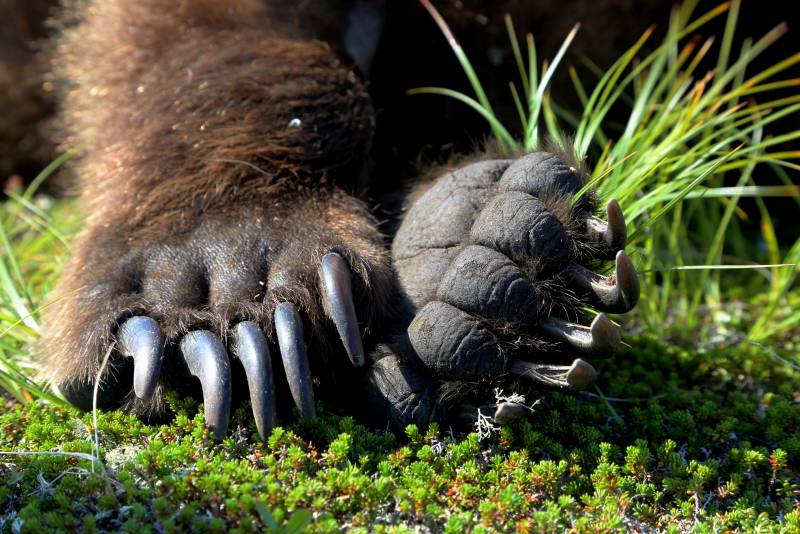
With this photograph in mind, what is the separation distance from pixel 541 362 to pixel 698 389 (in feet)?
2.30

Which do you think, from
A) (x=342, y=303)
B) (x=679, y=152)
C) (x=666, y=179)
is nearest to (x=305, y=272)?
(x=342, y=303)

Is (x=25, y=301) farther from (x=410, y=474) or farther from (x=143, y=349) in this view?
(x=410, y=474)

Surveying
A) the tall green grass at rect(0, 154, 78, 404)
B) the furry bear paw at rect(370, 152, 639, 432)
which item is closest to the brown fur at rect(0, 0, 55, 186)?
the tall green grass at rect(0, 154, 78, 404)

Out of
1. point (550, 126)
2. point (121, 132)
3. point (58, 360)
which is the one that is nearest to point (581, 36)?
point (550, 126)

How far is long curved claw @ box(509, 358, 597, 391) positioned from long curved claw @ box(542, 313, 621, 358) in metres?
0.05

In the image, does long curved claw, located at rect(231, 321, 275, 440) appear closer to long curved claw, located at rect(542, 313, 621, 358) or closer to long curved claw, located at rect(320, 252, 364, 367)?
long curved claw, located at rect(320, 252, 364, 367)

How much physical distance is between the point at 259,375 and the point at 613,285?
0.69m

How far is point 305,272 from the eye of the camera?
5.16 ft

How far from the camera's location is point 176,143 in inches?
76.6

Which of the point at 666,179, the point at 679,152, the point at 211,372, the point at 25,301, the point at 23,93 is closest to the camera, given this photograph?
the point at 211,372

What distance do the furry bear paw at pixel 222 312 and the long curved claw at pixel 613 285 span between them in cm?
40

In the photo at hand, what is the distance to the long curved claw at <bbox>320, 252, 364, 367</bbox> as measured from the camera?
4.75 feet

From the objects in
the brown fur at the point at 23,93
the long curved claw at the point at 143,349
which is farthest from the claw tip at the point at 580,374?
the brown fur at the point at 23,93

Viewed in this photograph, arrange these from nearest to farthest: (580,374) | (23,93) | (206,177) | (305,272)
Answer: (580,374) → (305,272) → (206,177) → (23,93)
